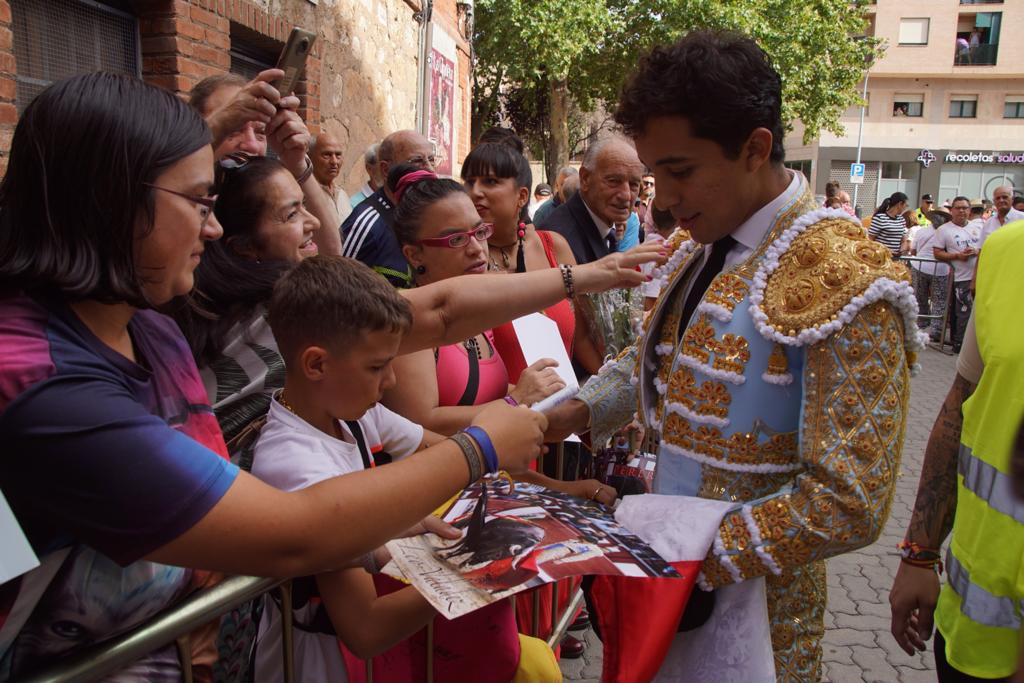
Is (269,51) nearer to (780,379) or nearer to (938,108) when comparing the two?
(780,379)

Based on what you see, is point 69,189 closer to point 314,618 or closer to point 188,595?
point 188,595

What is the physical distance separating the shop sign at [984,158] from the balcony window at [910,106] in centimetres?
297

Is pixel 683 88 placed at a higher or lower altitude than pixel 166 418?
higher

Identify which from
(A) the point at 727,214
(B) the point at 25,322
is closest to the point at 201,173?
(B) the point at 25,322

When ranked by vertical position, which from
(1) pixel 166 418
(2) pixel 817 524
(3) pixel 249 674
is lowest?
(3) pixel 249 674

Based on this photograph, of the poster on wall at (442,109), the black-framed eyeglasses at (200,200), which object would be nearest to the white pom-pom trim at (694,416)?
the black-framed eyeglasses at (200,200)

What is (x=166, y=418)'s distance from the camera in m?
1.48

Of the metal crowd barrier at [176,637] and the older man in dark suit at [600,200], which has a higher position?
the older man in dark suit at [600,200]

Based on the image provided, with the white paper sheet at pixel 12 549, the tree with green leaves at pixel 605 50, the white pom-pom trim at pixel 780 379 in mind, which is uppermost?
the tree with green leaves at pixel 605 50

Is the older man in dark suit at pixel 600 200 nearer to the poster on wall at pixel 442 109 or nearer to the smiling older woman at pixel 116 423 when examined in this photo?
the smiling older woman at pixel 116 423

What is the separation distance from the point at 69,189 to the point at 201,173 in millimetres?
223

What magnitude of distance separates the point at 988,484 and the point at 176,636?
5.40 feet

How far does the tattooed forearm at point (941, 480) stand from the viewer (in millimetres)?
2006

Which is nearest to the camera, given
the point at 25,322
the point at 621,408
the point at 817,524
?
the point at 25,322
